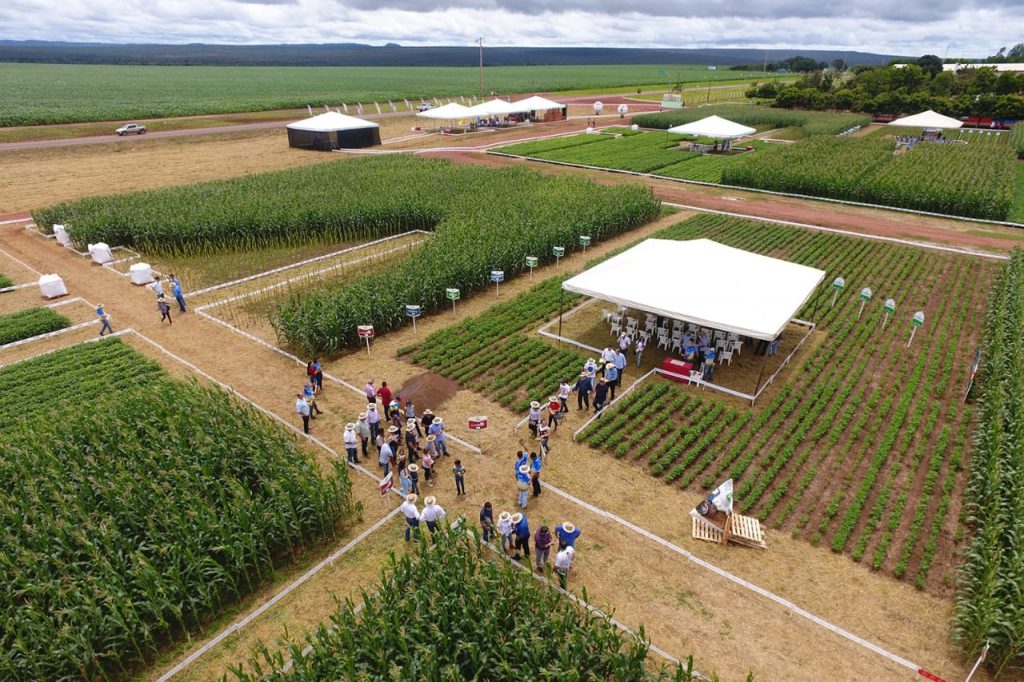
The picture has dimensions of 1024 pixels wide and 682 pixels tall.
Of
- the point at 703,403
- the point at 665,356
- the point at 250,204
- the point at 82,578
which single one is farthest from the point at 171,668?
the point at 250,204

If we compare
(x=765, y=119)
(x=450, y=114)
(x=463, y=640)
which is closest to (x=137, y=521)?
(x=463, y=640)

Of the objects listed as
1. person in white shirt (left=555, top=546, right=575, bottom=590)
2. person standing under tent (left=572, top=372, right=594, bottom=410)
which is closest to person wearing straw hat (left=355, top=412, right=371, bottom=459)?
person standing under tent (left=572, top=372, right=594, bottom=410)

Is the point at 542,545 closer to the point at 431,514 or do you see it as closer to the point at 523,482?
the point at 523,482

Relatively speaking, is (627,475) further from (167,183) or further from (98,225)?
(167,183)

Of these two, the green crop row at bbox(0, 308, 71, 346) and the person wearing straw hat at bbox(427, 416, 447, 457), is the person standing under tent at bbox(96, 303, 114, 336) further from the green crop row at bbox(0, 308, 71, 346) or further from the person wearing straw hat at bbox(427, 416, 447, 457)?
the person wearing straw hat at bbox(427, 416, 447, 457)

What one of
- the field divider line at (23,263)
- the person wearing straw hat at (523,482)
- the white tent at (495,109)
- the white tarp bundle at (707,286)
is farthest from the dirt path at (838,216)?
the field divider line at (23,263)

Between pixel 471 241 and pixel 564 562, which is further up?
pixel 471 241
